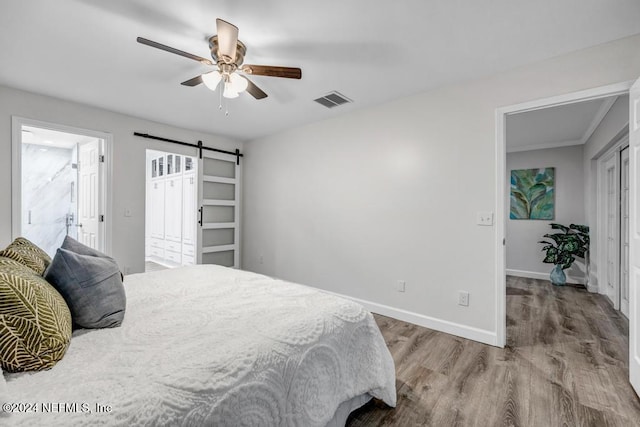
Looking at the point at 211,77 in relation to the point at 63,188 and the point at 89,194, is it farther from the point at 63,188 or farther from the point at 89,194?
the point at 63,188

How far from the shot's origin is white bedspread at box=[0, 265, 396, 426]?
837 mm

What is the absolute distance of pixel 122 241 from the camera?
148 inches

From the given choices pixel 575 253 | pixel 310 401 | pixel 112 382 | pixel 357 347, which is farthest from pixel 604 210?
pixel 112 382

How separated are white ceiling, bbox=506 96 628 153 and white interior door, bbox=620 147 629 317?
626 mm

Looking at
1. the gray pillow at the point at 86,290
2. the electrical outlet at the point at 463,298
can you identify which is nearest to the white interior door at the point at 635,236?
the electrical outlet at the point at 463,298

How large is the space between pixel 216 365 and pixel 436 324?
251 cm

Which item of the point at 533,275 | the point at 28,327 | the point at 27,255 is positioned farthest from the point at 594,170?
the point at 27,255

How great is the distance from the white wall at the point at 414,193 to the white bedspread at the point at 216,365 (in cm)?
149

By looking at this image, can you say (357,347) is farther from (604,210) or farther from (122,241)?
(604,210)

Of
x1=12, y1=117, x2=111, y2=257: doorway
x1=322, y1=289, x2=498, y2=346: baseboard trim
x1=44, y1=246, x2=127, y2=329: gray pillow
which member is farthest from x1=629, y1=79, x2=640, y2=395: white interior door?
x1=12, y1=117, x2=111, y2=257: doorway

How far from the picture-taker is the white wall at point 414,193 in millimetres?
2568

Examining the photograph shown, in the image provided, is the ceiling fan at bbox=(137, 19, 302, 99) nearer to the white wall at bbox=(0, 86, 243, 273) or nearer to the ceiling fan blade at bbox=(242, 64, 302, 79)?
the ceiling fan blade at bbox=(242, 64, 302, 79)

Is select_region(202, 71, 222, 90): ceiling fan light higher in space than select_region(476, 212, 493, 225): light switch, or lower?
higher

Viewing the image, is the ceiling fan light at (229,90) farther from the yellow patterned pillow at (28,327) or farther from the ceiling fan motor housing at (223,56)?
the yellow patterned pillow at (28,327)
